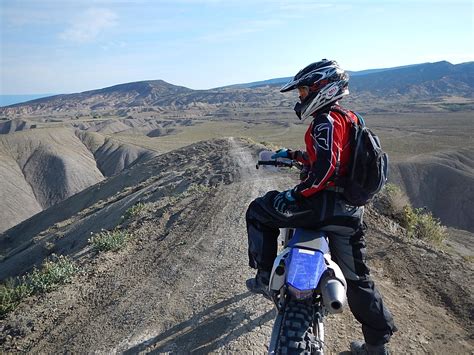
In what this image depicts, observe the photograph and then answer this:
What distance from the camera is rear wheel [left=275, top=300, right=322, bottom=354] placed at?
2.86 meters

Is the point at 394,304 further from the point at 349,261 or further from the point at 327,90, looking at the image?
the point at 327,90

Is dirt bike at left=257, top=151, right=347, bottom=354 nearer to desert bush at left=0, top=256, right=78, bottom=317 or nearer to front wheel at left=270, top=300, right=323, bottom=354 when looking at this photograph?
front wheel at left=270, top=300, right=323, bottom=354

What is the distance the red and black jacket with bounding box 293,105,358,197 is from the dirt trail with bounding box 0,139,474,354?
238 centimetres

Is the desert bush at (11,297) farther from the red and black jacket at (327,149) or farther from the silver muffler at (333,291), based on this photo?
the silver muffler at (333,291)

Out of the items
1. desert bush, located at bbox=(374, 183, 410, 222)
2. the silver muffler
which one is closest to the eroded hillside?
desert bush, located at bbox=(374, 183, 410, 222)

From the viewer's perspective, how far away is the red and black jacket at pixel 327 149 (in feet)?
11.1

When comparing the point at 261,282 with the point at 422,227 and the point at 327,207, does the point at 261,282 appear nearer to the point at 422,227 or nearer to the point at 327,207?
the point at 327,207

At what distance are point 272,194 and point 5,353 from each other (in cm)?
462

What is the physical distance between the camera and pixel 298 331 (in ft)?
9.62

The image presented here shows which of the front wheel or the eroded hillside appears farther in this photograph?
the eroded hillside

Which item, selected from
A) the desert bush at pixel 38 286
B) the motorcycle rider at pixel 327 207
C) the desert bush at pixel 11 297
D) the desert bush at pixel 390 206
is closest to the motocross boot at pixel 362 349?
the motorcycle rider at pixel 327 207

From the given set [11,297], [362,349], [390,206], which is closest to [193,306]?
[362,349]

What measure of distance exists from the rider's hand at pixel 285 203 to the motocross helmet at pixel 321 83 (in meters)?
0.80

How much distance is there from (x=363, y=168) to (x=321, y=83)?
2.93 feet
